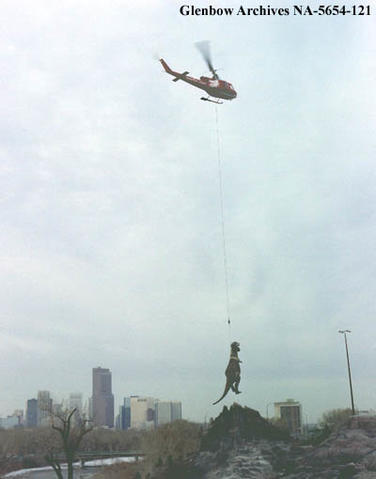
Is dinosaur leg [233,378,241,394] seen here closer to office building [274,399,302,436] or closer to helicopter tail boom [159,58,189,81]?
helicopter tail boom [159,58,189,81]

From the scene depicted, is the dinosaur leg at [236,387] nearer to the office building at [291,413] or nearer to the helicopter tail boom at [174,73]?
the helicopter tail boom at [174,73]

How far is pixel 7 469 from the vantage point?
70688 millimetres

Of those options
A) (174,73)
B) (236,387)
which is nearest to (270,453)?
(236,387)

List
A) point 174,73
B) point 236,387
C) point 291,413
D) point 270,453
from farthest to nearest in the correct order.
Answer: point 291,413, point 174,73, point 236,387, point 270,453

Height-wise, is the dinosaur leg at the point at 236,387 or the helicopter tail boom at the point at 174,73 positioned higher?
the helicopter tail boom at the point at 174,73

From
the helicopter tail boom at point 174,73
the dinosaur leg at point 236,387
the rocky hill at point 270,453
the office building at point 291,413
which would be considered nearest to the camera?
the rocky hill at point 270,453

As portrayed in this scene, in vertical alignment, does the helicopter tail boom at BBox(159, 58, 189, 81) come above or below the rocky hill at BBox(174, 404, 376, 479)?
above

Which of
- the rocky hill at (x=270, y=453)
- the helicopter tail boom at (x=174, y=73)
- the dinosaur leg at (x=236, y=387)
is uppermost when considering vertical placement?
the helicopter tail boom at (x=174, y=73)

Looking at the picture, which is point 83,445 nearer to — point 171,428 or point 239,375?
point 171,428

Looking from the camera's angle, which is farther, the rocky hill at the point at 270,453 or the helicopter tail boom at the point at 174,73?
the helicopter tail boom at the point at 174,73

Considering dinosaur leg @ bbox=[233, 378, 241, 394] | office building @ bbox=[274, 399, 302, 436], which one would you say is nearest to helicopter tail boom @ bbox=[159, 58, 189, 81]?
dinosaur leg @ bbox=[233, 378, 241, 394]

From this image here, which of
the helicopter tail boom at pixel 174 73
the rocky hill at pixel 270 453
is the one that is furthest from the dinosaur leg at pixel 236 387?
the helicopter tail boom at pixel 174 73

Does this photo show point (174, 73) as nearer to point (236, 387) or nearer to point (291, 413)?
point (236, 387)

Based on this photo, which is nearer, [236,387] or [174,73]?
[236,387]
